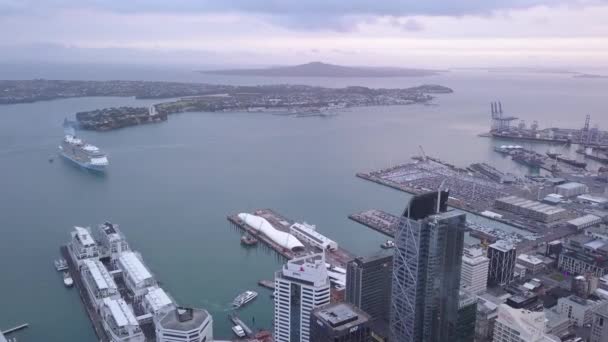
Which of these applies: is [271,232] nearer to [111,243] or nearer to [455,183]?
[111,243]

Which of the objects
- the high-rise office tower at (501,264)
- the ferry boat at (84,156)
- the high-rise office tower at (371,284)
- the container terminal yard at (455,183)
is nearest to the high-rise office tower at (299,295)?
the high-rise office tower at (371,284)

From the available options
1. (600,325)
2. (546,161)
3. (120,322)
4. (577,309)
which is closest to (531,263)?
(577,309)

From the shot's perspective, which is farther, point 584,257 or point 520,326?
point 584,257

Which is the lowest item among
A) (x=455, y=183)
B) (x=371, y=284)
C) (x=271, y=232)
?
(x=271, y=232)

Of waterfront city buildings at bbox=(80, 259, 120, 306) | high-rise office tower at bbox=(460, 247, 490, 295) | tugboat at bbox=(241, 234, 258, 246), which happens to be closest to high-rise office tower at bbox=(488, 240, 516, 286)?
high-rise office tower at bbox=(460, 247, 490, 295)

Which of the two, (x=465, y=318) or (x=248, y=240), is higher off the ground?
(x=465, y=318)

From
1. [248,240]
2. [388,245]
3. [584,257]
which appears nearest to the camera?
[584,257]
